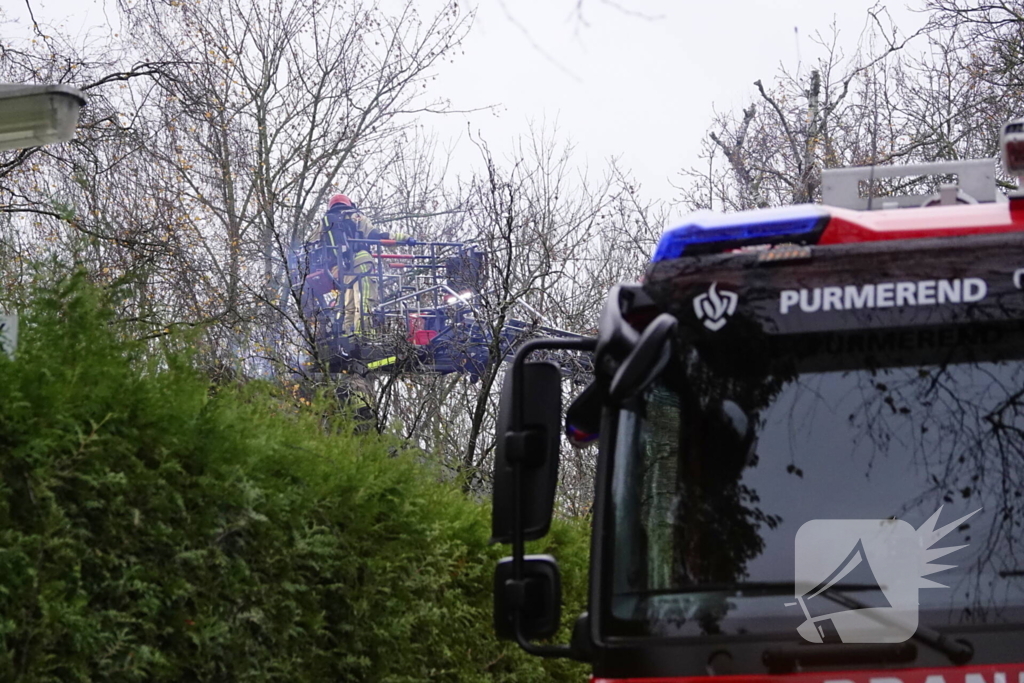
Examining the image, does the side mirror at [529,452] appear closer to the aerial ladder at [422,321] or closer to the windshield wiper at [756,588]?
the windshield wiper at [756,588]

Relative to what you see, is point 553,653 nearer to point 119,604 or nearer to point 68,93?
point 119,604

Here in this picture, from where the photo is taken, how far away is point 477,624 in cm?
650

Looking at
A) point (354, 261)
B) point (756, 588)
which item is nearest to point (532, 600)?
point (756, 588)

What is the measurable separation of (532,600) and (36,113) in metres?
2.87

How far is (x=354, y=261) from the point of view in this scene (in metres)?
16.5

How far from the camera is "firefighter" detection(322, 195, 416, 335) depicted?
1520 cm

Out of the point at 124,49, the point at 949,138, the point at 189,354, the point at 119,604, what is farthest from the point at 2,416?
the point at 949,138

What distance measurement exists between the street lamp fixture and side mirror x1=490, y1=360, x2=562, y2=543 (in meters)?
2.39

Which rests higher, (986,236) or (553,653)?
(986,236)

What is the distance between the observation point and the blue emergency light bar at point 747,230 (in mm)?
3410

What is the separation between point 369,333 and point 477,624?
26.7ft
